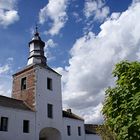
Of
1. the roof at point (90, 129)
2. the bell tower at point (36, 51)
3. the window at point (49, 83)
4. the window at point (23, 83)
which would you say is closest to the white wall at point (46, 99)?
the window at point (49, 83)

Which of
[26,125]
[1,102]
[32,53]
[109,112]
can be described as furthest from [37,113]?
[109,112]

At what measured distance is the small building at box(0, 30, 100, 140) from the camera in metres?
26.9

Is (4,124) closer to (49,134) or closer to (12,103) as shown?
(12,103)

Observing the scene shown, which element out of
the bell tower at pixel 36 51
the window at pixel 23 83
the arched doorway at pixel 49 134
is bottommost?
the arched doorway at pixel 49 134

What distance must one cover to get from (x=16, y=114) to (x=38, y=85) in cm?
513

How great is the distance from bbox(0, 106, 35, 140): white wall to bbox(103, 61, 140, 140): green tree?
57.3 feet

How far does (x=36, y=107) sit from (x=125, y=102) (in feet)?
70.3

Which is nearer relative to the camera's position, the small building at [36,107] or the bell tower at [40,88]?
the small building at [36,107]

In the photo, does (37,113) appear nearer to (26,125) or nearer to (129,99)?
(26,125)

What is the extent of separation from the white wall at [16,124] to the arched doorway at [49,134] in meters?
4.02

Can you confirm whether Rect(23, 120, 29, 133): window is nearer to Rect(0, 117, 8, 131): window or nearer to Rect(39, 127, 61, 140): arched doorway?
Rect(0, 117, 8, 131): window

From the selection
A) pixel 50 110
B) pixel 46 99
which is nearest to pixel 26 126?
pixel 50 110

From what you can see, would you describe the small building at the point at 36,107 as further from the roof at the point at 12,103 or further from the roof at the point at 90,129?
the roof at the point at 90,129

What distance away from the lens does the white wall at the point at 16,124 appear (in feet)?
84.8
